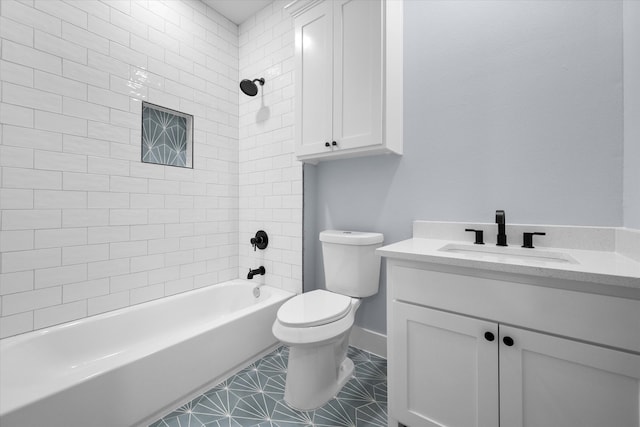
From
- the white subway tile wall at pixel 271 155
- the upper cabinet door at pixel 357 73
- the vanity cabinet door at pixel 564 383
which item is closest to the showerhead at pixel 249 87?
the white subway tile wall at pixel 271 155

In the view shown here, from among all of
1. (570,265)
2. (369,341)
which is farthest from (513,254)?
(369,341)

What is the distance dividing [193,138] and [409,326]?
6.82ft

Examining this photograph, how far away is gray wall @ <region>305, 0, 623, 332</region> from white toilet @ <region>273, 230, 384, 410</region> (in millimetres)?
247

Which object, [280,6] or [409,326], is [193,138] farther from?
[409,326]

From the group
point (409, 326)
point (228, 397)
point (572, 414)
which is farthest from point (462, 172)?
point (228, 397)

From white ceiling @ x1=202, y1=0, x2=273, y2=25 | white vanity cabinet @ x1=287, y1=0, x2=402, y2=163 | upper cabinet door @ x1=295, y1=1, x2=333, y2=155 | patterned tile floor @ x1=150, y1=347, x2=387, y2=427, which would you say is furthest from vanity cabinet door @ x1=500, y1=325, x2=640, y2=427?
white ceiling @ x1=202, y1=0, x2=273, y2=25

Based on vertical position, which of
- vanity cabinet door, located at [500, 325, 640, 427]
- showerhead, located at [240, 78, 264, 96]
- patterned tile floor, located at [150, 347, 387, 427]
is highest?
showerhead, located at [240, 78, 264, 96]

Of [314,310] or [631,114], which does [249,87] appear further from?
[631,114]

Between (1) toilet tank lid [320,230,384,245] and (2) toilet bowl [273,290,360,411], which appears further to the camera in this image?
(1) toilet tank lid [320,230,384,245]

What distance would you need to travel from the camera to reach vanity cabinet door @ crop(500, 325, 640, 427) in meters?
0.74

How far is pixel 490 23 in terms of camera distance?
1.37 meters

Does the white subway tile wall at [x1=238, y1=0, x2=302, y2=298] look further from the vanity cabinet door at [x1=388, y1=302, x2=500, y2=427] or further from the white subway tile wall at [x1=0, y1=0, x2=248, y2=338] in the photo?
the vanity cabinet door at [x1=388, y1=302, x2=500, y2=427]

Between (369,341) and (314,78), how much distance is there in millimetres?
1868

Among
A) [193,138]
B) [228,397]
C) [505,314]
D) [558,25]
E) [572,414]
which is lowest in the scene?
[228,397]
